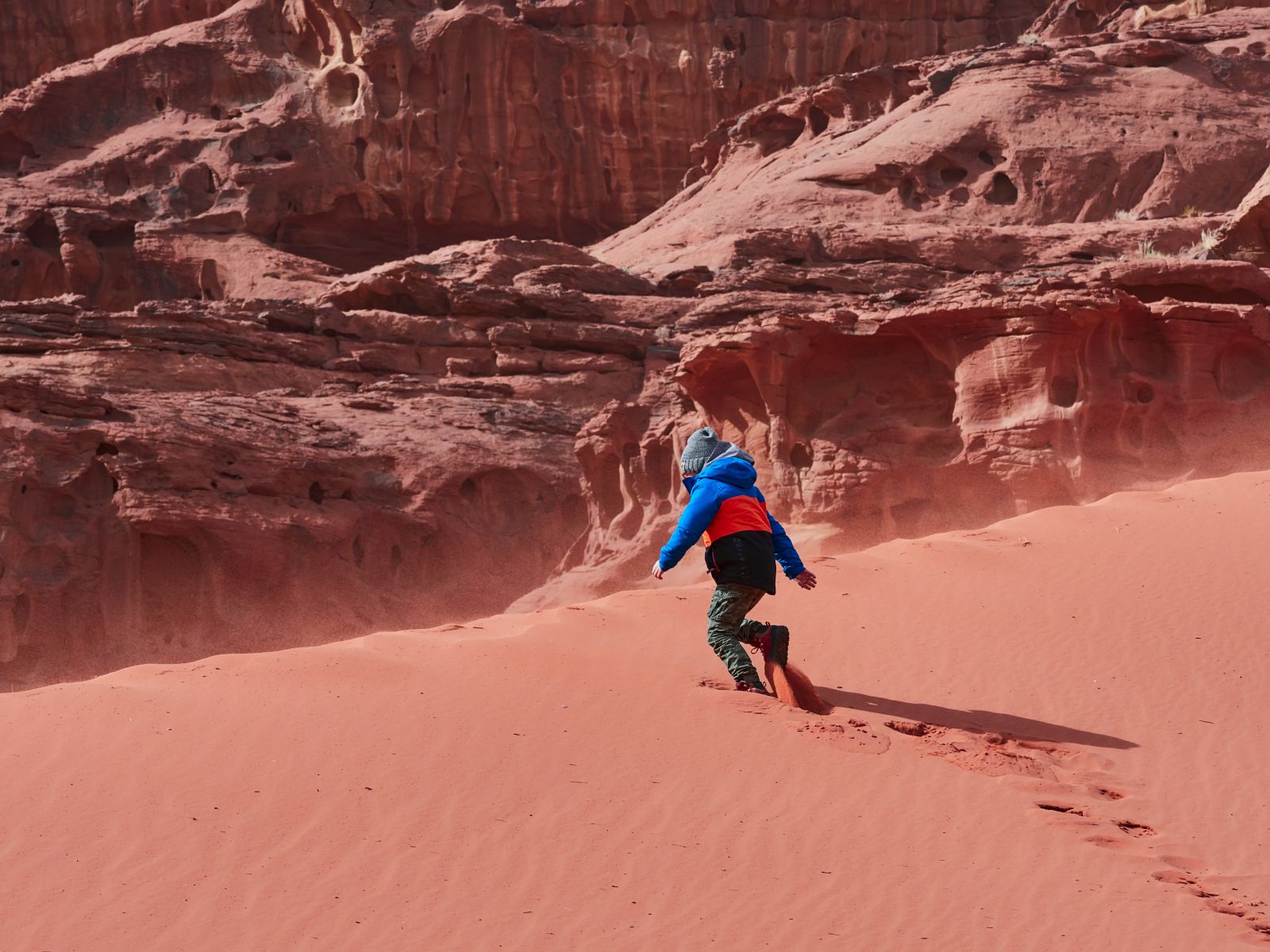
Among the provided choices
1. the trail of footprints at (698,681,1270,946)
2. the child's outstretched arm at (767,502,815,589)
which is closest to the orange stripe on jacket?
the child's outstretched arm at (767,502,815,589)

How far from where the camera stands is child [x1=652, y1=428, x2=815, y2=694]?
6820 millimetres

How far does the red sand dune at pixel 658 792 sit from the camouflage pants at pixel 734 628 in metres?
0.14

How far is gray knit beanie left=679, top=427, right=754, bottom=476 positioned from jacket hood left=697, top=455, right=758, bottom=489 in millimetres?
58

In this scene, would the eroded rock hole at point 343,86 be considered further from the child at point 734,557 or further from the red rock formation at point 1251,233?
the child at point 734,557

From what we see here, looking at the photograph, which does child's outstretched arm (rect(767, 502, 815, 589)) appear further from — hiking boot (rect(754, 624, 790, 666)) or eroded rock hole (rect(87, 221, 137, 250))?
eroded rock hole (rect(87, 221, 137, 250))

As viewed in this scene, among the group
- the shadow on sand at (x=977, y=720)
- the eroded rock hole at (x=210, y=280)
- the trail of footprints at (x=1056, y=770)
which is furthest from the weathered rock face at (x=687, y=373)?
the trail of footprints at (x=1056, y=770)

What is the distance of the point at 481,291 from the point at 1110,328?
965cm

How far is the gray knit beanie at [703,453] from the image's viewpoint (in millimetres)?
7203

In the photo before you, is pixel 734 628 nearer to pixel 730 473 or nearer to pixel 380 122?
pixel 730 473

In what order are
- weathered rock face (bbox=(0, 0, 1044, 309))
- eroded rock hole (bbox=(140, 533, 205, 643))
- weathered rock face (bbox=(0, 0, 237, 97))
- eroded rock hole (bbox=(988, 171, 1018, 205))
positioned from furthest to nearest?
weathered rock face (bbox=(0, 0, 237, 97)) < weathered rock face (bbox=(0, 0, 1044, 309)) < eroded rock hole (bbox=(988, 171, 1018, 205)) < eroded rock hole (bbox=(140, 533, 205, 643))

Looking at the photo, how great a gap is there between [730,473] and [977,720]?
173cm

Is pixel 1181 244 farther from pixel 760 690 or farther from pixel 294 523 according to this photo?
pixel 760 690

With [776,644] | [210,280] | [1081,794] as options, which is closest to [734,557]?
[776,644]

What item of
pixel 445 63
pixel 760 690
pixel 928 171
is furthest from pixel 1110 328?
pixel 445 63
